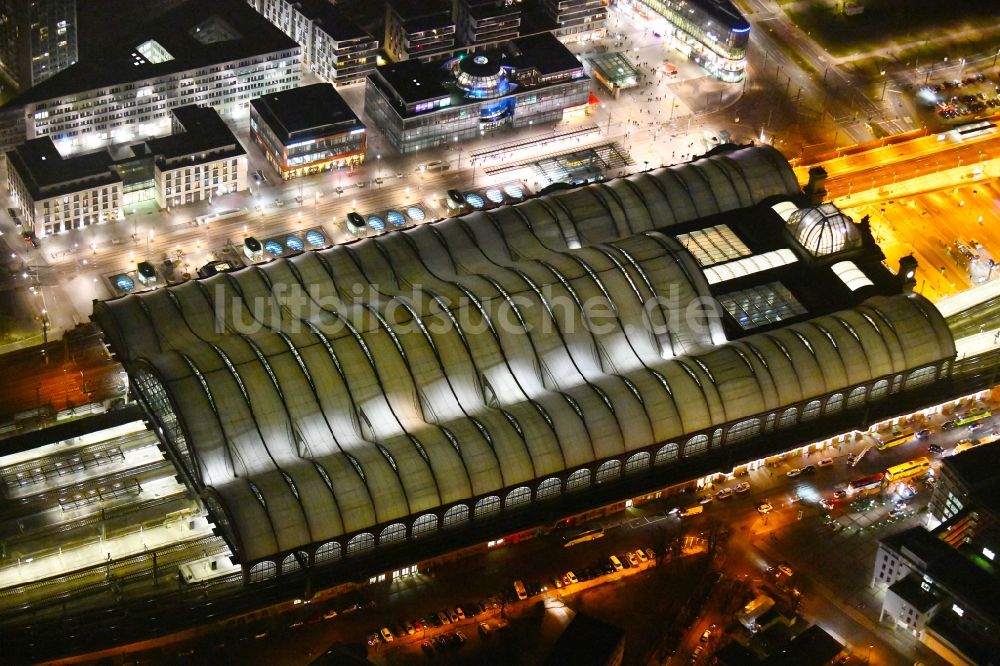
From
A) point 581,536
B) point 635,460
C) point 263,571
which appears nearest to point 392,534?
point 263,571

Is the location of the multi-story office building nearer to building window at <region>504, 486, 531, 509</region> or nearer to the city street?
the city street

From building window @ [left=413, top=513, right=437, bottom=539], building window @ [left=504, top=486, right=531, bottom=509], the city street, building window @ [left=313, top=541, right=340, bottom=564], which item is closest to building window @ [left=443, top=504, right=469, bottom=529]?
building window @ [left=413, top=513, right=437, bottom=539]

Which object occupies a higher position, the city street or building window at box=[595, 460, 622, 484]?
building window at box=[595, 460, 622, 484]

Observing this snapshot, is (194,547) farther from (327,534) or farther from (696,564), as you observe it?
(696,564)

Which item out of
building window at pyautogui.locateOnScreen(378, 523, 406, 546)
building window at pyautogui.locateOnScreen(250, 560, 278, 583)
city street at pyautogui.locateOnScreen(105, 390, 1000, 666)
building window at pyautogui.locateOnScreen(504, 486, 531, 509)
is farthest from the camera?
building window at pyautogui.locateOnScreen(504, 486, 531, 509)

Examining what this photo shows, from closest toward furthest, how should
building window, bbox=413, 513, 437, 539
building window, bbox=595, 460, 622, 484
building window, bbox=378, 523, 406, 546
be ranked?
building window, bbox=378, 523, 406, 546 < building window, bbox=413, 513, 437, 539 < building window, bbox=595, 460, 622, 484

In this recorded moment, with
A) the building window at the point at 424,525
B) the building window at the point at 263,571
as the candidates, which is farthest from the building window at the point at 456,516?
the building window at the point at 263,571

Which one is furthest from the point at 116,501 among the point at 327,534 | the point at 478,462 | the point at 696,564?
the point at 696,564
